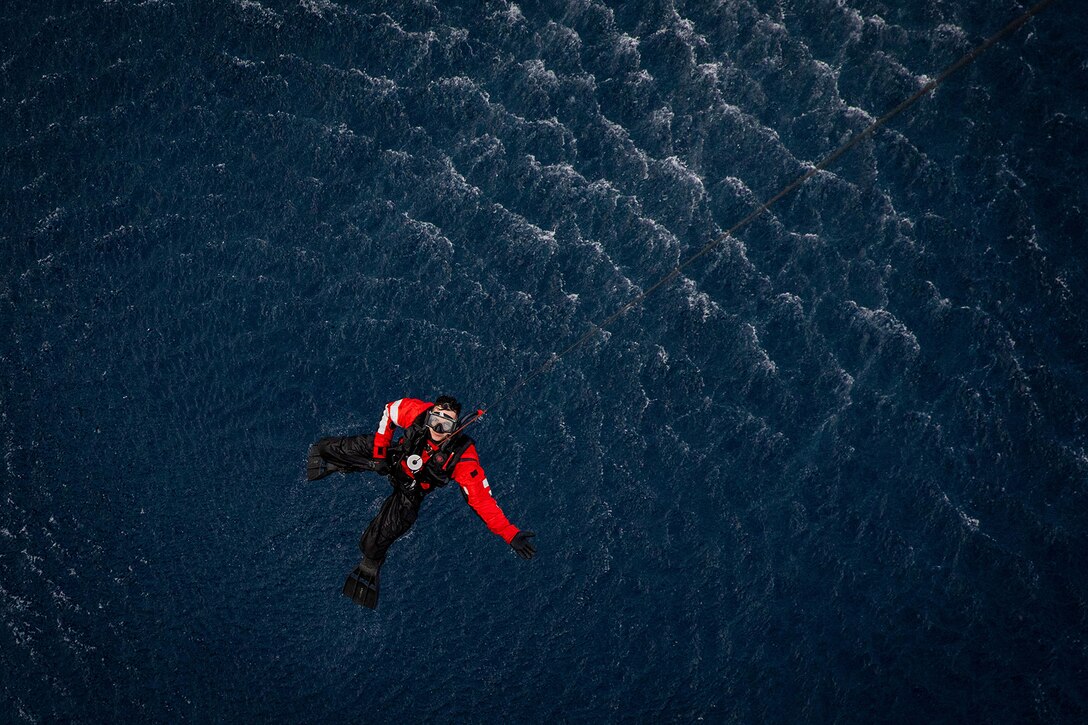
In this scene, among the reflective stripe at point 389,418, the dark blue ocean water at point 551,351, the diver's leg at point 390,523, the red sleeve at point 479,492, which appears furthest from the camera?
the dark blue ocean water at point 551,351

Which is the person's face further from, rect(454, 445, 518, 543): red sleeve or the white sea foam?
the white sea foam

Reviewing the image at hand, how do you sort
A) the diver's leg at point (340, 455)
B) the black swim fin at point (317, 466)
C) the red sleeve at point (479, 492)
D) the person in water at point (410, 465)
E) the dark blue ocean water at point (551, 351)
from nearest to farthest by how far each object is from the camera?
the person in water at point (410, 465) < the red sleeve at point (479, 492) < the diver's leg at point (340, 455) < the black swim fin at point (317, 466) < the dark blue ocean water at point (551, 351)

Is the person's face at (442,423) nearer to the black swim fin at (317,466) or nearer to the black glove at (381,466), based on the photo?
the black glove at (381,466)

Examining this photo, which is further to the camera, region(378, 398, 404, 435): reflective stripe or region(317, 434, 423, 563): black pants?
region(317, 434, 423, 563): black pants

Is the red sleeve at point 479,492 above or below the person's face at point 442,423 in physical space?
below

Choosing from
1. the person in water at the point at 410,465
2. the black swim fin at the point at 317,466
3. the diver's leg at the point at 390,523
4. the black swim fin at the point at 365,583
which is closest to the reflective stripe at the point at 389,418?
the person in water at the point at 410,465

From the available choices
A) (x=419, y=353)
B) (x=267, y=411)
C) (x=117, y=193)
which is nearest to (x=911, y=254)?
(x=419, y=353)

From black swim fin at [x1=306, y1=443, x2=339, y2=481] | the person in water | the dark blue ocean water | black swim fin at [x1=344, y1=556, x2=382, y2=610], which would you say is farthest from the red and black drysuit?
the dark blue ocean water

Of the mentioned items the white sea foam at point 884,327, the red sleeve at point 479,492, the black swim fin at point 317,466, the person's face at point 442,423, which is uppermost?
the white sea foam at point 884,327

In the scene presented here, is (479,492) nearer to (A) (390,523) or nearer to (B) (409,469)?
(B) (409,469)
